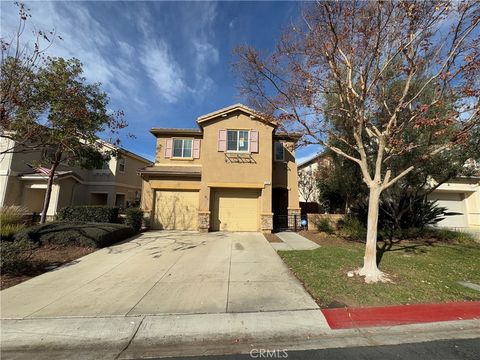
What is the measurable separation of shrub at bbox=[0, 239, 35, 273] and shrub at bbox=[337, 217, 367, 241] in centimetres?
1287

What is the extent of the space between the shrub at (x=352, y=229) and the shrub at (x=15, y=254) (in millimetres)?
12867

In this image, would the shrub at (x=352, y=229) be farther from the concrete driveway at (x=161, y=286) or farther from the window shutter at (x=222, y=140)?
the window shutter at (x=222, y=140)

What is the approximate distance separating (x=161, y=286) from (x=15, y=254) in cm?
578

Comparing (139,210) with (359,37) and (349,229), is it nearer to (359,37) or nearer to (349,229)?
(349,229)

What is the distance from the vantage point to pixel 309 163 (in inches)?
1054

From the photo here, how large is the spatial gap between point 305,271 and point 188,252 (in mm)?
4489

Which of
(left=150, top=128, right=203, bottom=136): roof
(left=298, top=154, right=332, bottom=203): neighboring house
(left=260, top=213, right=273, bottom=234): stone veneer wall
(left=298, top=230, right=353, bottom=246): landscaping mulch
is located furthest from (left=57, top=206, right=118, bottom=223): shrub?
(left=298, top=154, right=332, bottom=203): neighboring house

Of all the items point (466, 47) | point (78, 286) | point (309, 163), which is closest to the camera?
point (78, 286)

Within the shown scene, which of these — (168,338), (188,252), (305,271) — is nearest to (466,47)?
(305,271)

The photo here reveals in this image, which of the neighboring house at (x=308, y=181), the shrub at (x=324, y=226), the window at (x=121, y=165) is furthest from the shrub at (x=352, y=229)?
the window at (x=121, y=165)

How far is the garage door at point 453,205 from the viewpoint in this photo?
20.8m

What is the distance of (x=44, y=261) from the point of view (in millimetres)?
8602

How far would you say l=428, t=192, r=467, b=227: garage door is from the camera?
20.8 metres
